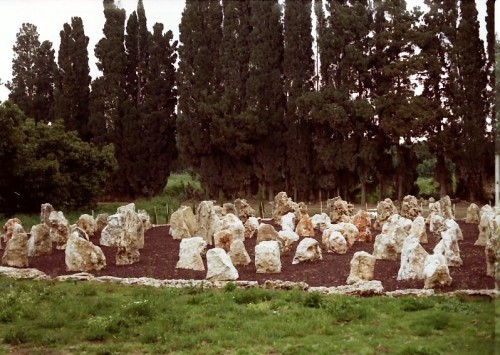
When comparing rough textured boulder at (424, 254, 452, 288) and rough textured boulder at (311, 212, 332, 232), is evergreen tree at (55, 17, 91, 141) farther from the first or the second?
rough textured boulder at (424, 254, 452, 288)

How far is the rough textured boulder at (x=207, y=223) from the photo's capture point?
18062 mm

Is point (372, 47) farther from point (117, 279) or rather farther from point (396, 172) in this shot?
point (117, 279)

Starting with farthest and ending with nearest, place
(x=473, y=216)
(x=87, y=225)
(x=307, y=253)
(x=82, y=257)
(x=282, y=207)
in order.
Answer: (x=282, y=207)
(x=473, y=216)
(x=87, y=225)
(x=307, y=253)
(x=82, y=257)

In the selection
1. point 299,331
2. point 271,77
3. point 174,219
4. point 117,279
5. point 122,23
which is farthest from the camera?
point 122,23

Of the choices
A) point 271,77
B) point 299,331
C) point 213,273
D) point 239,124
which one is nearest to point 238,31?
point 271,77

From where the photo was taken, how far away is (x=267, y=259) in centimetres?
1328

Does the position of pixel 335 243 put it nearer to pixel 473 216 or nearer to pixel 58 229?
pixel 58 229

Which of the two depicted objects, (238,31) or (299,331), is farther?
(238,31)

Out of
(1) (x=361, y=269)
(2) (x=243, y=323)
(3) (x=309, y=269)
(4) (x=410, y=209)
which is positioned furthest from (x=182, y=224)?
(2) (x=243, y=323)

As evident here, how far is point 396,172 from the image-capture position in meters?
34.0

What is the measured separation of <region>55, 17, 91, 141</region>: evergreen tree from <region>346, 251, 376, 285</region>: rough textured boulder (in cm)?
3094

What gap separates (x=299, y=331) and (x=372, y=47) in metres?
29.0

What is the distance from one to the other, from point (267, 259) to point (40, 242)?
6.90 metres

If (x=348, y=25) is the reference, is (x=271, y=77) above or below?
below
